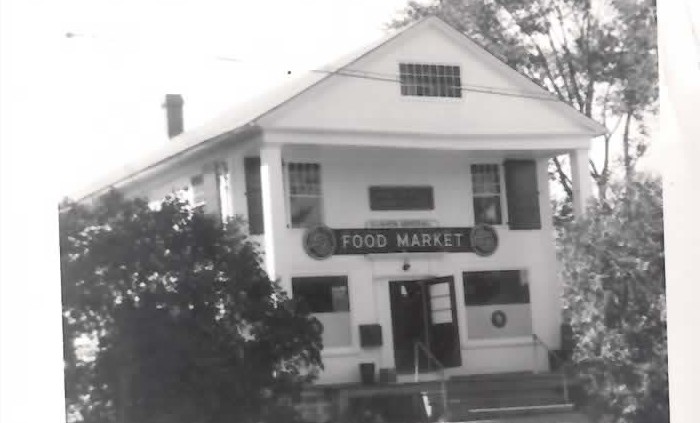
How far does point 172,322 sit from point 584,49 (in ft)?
4.98

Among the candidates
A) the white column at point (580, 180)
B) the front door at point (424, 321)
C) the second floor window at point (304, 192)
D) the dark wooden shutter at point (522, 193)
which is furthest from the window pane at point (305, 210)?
the white column at point (580, 180)

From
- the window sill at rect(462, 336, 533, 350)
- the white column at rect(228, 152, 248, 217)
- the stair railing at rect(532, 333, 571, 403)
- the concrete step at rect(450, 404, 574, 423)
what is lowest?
the concrete step at rect(450, 404, 574, 423)

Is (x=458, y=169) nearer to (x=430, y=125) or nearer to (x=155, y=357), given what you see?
(x=430, y=125)

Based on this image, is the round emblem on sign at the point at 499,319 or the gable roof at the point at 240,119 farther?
the round emblem on sign at the point at 499,319

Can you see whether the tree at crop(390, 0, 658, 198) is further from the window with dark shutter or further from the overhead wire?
the window with dark shutter

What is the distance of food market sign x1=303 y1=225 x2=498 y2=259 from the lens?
10.2 feet

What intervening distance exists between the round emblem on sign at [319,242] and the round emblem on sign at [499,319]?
509mm

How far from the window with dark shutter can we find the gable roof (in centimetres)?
8

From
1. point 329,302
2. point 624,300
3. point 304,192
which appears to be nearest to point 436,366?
point 329,302

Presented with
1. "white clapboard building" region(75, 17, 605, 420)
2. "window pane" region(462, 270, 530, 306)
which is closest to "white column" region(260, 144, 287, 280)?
"white clapboard building" region(75, 17, 605, 420)

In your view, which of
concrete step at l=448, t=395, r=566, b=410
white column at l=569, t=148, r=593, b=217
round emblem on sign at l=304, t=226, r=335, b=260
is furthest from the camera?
white column at l=569, t=148, r=593, b=217

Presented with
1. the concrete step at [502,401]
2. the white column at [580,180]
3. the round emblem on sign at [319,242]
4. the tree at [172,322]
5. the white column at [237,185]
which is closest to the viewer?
the tree at [172,322]

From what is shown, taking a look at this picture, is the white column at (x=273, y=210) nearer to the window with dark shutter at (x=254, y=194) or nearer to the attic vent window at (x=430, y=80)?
the window with dark shutter at (x=254, y=194)

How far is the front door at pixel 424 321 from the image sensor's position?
3.12 metres
